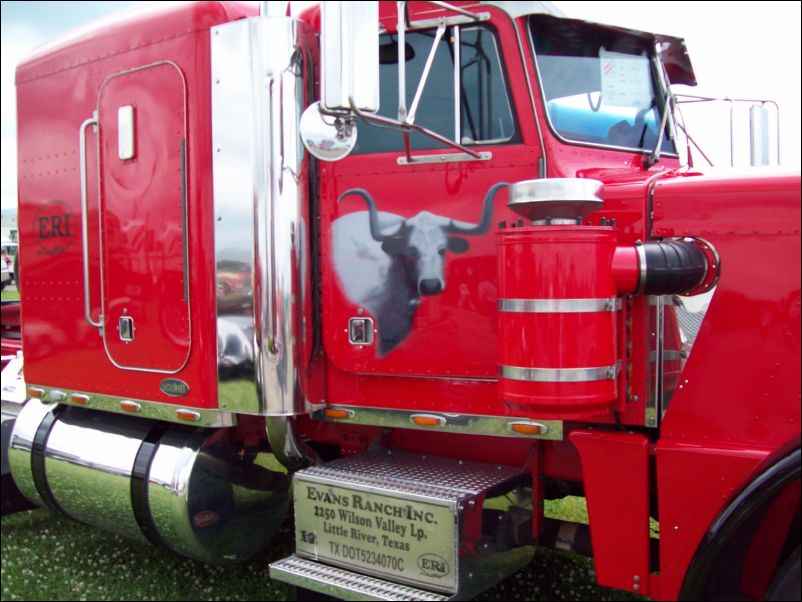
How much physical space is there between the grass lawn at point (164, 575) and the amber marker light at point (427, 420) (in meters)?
0.78

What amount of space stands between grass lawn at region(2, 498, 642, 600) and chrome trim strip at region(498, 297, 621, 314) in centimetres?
136

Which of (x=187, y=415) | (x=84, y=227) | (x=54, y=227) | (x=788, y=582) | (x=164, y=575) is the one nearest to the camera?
(x=788, y=582)

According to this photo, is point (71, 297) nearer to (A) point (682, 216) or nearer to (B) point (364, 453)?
(B) point (364, 453)

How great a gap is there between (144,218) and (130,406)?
0.87 m

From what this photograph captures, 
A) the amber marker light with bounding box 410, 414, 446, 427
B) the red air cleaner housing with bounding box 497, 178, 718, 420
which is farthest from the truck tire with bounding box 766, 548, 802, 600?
the amber marker light with bounding box 410, 414, 446, 427

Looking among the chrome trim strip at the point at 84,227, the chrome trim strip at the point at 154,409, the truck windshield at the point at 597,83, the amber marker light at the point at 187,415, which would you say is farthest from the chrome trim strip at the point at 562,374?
the chrome trim strip at the point at 84,227

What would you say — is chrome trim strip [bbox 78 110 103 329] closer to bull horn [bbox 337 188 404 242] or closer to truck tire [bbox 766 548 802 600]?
bull horn [bbox 337 188 404 242]

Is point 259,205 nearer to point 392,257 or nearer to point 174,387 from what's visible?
point 392,257

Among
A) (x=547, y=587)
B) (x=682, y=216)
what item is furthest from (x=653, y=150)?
(x=547, y=587)

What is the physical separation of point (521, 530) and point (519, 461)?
0.30 meters

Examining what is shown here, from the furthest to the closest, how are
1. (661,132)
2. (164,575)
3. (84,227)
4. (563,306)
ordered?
(164,575) → (84,227) → (661,132) → (563,306)

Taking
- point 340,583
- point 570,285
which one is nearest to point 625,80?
point 570,285

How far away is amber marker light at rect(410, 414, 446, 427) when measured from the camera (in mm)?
3148

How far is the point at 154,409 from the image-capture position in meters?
3.71
